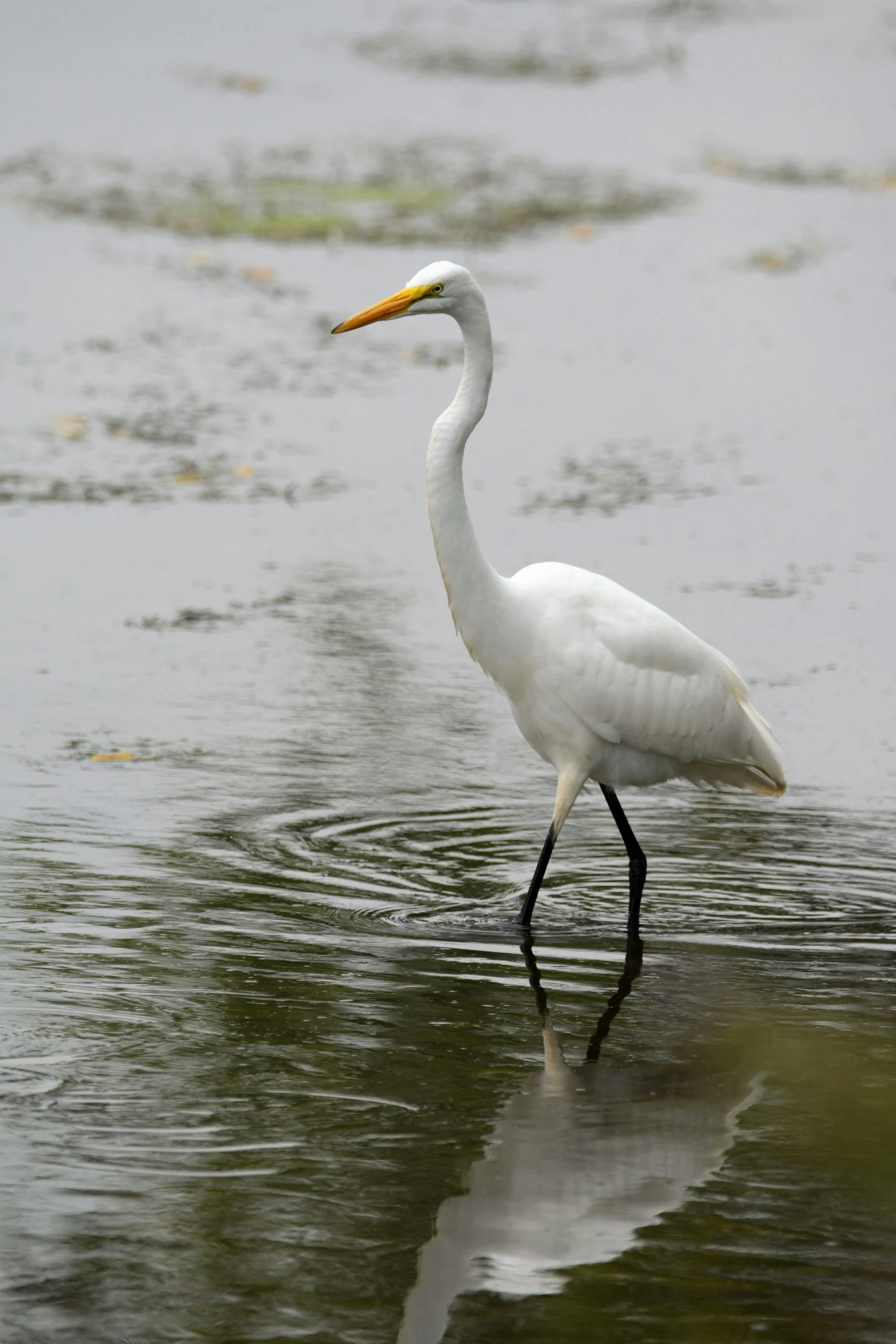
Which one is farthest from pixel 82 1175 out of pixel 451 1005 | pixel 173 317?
pixel 173 317

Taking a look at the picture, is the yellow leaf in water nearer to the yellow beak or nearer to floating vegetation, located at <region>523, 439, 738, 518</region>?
floating vegetation, located at <region>523, 439, 738, 518</region>

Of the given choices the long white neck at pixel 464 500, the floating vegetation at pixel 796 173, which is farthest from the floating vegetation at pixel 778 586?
the floating vegetation at pixel 796 173

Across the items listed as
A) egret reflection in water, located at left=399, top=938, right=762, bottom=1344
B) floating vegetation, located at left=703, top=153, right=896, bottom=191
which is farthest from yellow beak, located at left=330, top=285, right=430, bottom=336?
floating vegetation, located at left=703, top=153, right=896, bottom=191

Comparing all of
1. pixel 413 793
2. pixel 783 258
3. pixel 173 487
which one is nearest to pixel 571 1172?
pixel 413 793

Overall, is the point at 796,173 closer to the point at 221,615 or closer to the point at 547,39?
the point at 547,39

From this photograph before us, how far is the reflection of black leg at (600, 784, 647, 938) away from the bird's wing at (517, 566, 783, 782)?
179mm

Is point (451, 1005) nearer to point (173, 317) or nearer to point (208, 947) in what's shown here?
point (208, 947)

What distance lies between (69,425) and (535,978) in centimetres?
614

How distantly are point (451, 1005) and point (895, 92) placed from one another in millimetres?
14902

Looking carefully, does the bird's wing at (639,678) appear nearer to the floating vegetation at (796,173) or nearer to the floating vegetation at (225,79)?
the floating vegetation at (796,173)

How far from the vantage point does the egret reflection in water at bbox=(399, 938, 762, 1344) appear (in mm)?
3668

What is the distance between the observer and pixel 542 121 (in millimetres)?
16953

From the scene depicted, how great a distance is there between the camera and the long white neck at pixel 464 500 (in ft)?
18.9

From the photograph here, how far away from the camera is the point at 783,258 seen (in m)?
14.2
